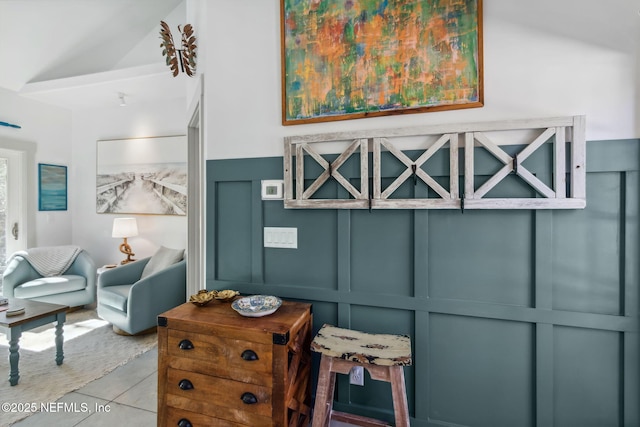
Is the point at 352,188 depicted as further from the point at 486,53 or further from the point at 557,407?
the point at 557,407

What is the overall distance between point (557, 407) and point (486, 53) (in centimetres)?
162

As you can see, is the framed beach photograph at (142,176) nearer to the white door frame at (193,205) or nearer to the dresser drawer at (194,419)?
the white door frame at (193,205)

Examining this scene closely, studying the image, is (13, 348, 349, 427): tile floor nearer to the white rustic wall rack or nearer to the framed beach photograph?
the white rustic wall rack

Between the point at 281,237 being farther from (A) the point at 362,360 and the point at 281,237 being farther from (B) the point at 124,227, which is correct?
(B) the point at 124,227

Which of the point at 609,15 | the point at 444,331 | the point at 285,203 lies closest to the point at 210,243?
the point at 285,203

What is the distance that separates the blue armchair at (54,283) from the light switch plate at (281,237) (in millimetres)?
3084

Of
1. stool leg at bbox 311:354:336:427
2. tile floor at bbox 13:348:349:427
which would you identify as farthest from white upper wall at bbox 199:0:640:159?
tile floor at bbox 13:348:349:427

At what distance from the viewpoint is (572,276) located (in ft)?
4.18

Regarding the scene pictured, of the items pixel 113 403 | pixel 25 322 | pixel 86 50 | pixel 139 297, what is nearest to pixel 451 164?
pixel 113 403

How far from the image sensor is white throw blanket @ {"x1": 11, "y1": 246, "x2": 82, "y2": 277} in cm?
334

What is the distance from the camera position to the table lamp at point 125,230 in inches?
140

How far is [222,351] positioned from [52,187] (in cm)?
432

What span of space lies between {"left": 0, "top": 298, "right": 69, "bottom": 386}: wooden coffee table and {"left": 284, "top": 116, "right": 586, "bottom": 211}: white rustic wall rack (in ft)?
7.00

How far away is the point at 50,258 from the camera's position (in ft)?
11.3
